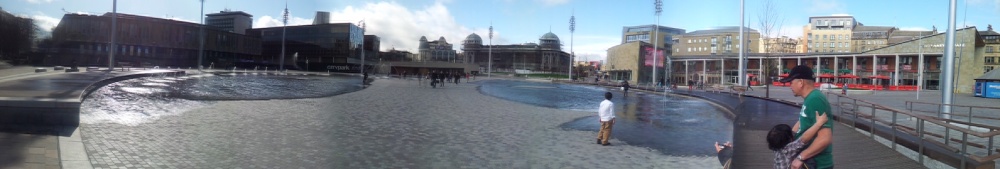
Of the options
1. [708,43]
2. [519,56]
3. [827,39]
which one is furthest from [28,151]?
[827,39]

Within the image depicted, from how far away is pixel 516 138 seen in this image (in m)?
7.52

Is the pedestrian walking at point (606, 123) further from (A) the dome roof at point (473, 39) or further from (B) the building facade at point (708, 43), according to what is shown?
(B) the building facade at point (708, 43)

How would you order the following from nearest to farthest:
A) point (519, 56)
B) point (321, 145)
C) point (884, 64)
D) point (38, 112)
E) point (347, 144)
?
point (321, 145), point (347, 144), point (38, 112), point (884, 64), point (519, 56)

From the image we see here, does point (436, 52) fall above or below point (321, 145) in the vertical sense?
above

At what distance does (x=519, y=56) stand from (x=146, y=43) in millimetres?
43402

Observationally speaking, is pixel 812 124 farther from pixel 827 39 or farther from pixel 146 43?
pixel 827 39

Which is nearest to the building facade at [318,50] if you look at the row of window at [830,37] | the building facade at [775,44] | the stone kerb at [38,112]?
the stone kerb at [38,112]

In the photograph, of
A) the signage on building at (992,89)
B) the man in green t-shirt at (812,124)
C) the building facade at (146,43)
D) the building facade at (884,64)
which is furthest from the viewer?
the building facade at (884,64)

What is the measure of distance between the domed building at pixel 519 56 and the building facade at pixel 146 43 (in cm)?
3606

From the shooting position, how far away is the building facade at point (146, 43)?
60.5ft

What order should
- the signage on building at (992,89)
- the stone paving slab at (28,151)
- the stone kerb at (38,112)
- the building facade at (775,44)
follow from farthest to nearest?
the signage on building at (992,89) → the building facade at (775,44) → the stone kerb at (38,112) → the stone paving slab at (28,151)

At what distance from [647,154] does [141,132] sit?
618 cm

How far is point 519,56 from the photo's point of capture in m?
65.8

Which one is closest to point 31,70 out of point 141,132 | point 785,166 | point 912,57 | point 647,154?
point 141,132
